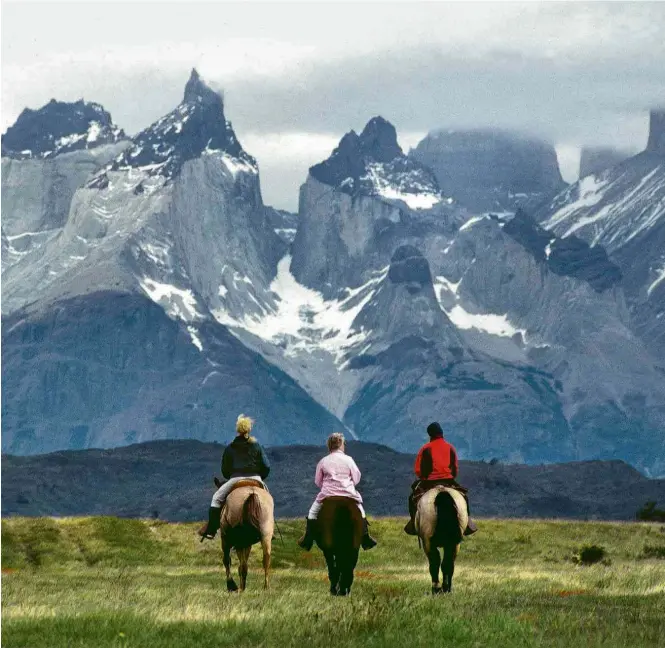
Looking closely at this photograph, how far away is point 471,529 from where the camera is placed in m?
32.4

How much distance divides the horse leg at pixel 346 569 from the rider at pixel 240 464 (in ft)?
8.24

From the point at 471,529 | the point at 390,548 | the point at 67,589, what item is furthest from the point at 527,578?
the point at 390,548

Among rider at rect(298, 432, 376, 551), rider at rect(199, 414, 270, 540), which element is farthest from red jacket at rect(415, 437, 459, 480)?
rider at rect(199, 414, 270, 540)

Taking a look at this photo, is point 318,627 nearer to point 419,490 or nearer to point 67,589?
point 419,490

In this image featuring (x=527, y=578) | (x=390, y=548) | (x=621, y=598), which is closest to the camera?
(x=621, y=598)

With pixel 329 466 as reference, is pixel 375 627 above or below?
below

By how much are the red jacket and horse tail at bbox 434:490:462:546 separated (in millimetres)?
448

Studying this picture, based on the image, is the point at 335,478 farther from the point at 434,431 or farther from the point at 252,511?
the point at 434,431

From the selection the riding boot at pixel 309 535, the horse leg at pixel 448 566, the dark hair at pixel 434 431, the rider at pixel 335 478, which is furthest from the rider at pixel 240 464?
the horse leg at pixel 448 566

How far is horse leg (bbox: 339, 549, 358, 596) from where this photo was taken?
32.6 meters

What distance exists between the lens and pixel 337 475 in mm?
32625

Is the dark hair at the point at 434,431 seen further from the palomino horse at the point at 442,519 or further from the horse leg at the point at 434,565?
the horse leg at the point at 434,565

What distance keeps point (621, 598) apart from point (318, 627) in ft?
32.7

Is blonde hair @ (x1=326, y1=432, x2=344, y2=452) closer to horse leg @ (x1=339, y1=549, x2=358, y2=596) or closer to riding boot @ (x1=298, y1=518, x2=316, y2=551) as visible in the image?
riding boot @ (x1=298, y1=518, x2=316, y2=551)
